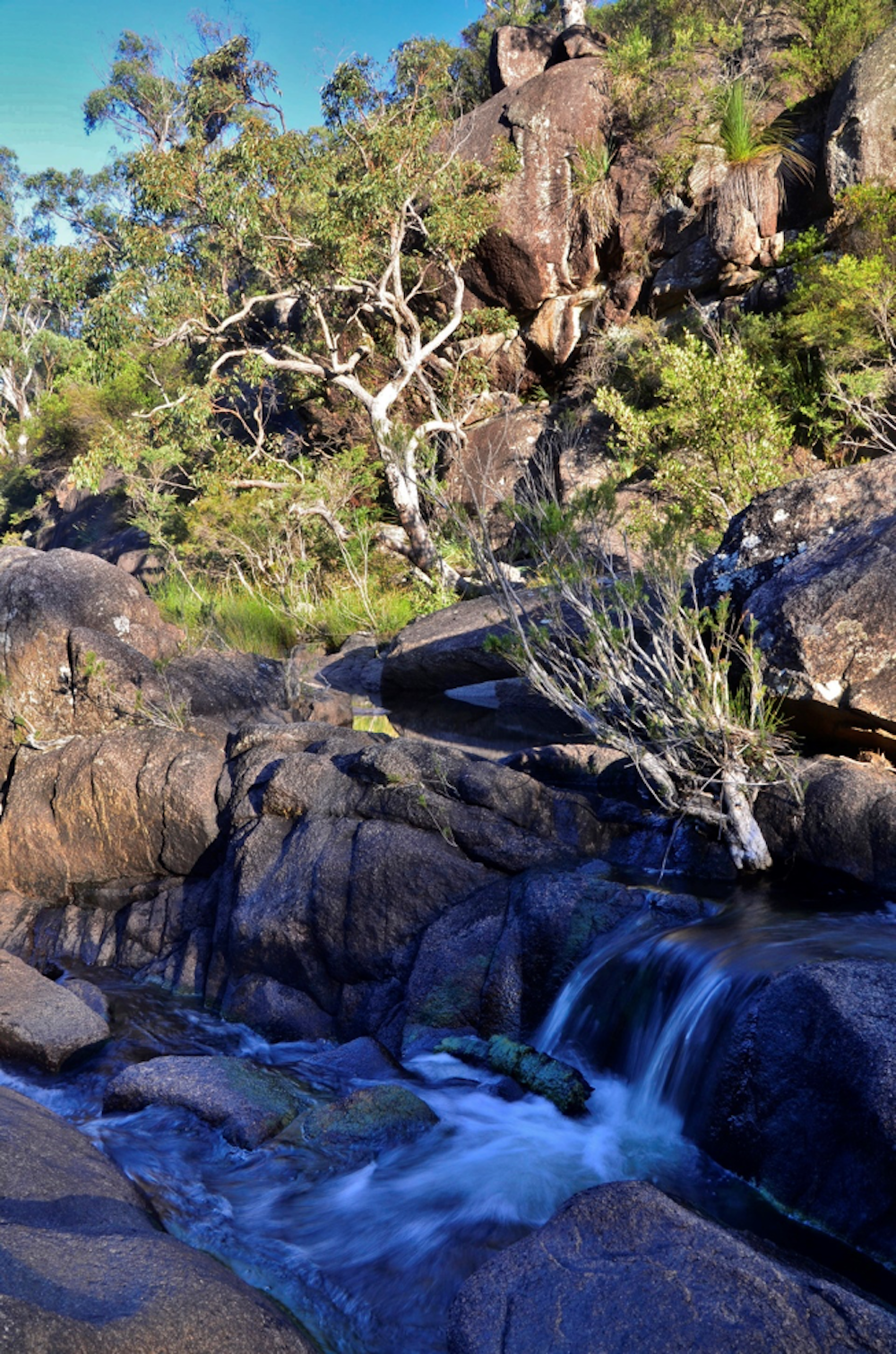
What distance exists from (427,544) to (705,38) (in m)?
12.4

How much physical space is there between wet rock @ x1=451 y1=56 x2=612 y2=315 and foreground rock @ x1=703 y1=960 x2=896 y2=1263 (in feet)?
60.0

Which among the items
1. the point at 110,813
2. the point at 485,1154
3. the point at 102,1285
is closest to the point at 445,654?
the point at 110,813

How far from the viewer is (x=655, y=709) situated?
7.11m

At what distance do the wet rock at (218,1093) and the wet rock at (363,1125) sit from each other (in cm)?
18

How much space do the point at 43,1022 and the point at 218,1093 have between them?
155 cm

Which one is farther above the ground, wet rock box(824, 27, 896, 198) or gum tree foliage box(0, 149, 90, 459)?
gum tree foliage box(0, 149, 90, 459)

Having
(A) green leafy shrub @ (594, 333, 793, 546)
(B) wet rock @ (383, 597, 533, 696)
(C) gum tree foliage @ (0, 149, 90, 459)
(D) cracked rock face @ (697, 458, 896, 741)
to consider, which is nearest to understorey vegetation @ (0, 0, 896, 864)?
(A) green leafy shrub @ (594, 333, 793, 546)

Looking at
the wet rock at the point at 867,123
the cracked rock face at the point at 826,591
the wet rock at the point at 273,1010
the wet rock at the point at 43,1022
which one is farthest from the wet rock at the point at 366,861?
the wet rock at the point at 867,123

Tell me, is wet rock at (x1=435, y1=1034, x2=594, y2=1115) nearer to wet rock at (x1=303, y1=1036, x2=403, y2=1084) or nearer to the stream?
the stream

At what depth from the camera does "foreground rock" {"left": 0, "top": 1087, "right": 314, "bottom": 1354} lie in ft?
9.14

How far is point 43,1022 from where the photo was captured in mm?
6398

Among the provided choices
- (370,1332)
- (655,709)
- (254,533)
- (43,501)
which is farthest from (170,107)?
(370,1332)

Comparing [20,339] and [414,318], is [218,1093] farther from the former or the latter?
[20,339]

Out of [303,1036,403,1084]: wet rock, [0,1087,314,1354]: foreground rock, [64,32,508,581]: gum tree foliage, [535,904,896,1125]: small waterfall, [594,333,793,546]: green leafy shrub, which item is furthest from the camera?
[64,32,508,581]: gum tree foliage
